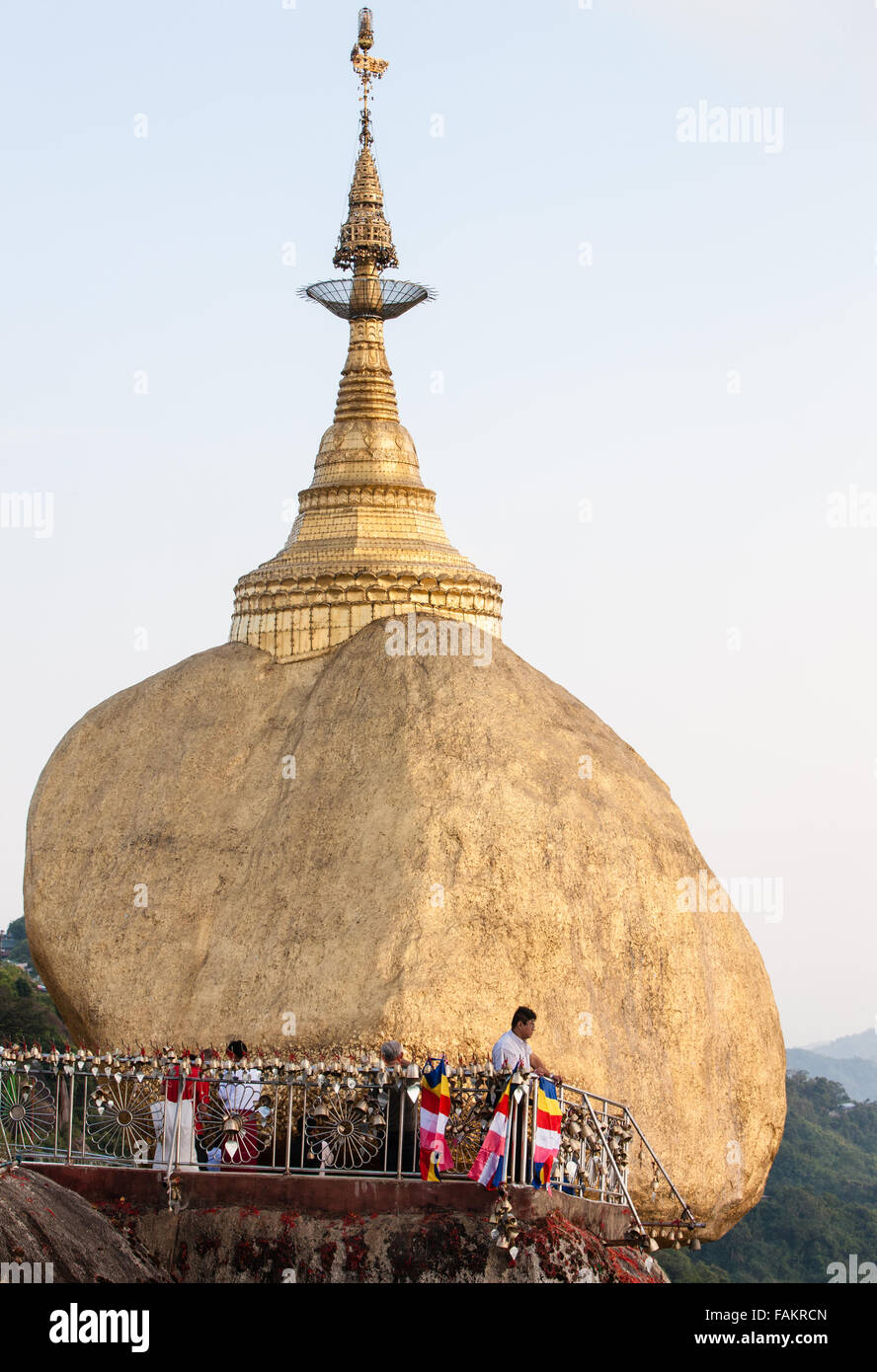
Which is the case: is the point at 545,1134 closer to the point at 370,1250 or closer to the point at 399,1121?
the point at 399,1121

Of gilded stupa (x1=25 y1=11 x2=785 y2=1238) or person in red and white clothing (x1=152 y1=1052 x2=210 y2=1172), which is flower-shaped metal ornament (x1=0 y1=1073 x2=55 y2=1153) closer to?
person in red and white clothing (x1=152 y1=1052 x2=210 y2=1172)

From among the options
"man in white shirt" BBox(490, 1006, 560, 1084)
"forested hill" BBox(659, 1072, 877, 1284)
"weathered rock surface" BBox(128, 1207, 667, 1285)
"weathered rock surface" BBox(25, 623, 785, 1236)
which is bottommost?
"forested hill" BBox(659, 1072, 877, 1284)

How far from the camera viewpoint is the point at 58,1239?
18.2m

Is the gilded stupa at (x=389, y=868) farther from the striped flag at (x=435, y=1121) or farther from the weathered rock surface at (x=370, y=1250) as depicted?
the weathered rock surface at (x=370, y=1250)

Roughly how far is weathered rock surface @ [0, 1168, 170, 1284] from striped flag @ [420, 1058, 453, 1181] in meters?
2.80

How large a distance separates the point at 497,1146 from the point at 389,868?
649 cm

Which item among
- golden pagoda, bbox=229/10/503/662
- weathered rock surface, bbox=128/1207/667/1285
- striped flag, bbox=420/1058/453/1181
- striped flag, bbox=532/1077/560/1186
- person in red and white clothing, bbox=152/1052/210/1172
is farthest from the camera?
golden pagoda, bbox=229/10/503/662

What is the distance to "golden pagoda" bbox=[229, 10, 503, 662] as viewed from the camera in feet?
95.9

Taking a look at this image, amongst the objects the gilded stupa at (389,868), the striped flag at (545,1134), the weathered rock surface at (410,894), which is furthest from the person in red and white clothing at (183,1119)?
the striped flag at (545,1134)

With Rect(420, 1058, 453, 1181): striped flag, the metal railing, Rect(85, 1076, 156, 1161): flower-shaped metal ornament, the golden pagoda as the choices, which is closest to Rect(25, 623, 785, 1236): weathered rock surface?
the golden pagoda
